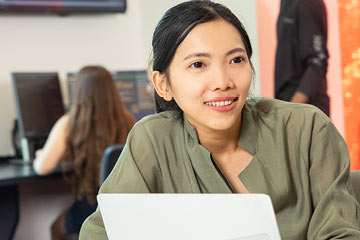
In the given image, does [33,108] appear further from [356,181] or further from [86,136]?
[356,181]

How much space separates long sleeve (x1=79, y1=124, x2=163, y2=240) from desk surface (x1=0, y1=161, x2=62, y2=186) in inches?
63.7

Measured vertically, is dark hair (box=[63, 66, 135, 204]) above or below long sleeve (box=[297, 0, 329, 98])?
below

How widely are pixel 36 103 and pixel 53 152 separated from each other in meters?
0.48

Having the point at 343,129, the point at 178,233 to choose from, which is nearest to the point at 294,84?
the point at 343,129

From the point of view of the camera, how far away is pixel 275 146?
124cm

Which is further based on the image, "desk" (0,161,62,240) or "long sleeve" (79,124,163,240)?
"desk" (0,161,62,240)

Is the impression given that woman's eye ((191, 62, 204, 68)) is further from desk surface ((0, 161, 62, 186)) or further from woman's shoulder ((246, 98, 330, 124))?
desk surface ((0, 161, 62, 186))

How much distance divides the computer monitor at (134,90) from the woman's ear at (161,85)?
2.07 meters

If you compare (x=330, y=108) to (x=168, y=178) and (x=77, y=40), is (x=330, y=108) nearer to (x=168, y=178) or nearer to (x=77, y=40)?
(x=168, y=178)

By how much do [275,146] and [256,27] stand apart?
1184mm

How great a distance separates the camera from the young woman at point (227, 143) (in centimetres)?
116

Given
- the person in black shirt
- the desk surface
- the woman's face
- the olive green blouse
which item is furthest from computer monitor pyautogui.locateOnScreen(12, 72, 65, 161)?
the woman's face

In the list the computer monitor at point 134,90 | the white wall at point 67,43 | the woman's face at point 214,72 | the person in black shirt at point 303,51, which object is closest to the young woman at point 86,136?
the computer monitor at point 134,90

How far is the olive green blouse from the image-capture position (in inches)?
45.3
